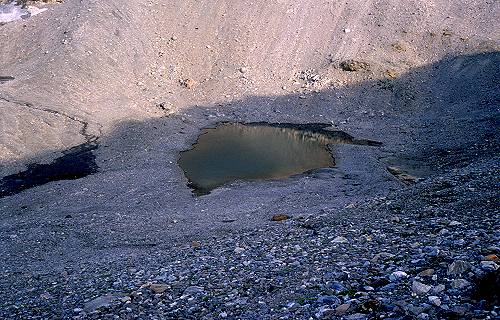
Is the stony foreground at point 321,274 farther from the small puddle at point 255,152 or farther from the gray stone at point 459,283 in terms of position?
the small puddle at point 255,152

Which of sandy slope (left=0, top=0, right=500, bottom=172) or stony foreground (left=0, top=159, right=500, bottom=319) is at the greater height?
sandy slope (left=0, top=0, right=500, bottom=172)

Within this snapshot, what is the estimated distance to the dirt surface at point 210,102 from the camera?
1911 centimetres

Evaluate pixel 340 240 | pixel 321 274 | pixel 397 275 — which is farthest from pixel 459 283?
pixel 340 240

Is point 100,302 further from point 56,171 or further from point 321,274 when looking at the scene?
point 56,171

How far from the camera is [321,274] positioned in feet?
33.0

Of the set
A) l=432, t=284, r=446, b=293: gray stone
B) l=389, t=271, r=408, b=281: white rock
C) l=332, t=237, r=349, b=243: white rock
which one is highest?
l=432, t=284, r=446, b=293: gray stone

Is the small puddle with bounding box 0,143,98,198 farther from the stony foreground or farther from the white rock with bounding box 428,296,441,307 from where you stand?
the white rock with bounding box 428,296,441,307

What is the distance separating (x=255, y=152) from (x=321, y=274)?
18262mm

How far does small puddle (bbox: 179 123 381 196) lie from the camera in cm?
2512

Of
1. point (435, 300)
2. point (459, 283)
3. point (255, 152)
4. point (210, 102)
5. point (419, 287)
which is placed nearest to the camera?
point (435, 300)

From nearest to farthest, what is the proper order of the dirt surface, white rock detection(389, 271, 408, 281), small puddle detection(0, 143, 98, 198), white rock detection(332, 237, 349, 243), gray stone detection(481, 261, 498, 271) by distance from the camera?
gray stone detection(481, 261, 498, 271) → white rock detection(389, 271, 408, 281) → white rock detection(332, 237, 349, 243) → the dirt surface → small puddle detection(0, 143, 98, 198)

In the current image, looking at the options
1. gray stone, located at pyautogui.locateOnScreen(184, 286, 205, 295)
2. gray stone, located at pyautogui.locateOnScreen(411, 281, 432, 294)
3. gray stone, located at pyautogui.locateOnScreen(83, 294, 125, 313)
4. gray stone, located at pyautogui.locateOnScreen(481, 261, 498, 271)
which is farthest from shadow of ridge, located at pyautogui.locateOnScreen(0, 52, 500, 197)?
gray stone, located at pyautogui.locateOnScreen(411, 281, 432, 294)

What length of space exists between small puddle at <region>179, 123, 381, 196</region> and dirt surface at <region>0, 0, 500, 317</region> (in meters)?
0.86

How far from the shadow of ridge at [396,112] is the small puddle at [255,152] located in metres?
0.83
